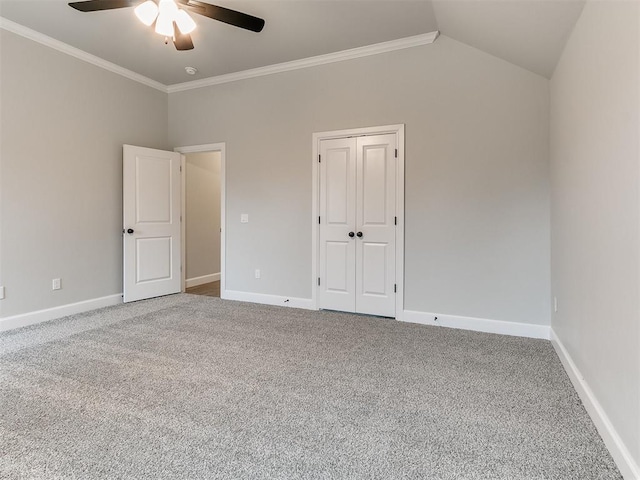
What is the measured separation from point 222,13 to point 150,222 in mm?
3015

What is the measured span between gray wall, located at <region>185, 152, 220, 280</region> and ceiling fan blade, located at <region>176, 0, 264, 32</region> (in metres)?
3.18

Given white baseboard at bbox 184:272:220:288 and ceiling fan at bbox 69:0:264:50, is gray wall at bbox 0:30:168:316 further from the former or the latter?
ceiling fan at bbox 69:0:264:50

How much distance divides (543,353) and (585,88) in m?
1.98

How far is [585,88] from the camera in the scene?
2.12 m

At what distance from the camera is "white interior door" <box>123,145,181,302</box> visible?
4.53 metres

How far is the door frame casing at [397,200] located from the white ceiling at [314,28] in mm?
889

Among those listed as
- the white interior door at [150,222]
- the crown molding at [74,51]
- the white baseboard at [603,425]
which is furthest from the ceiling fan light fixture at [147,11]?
the white baseboard at [603,425]

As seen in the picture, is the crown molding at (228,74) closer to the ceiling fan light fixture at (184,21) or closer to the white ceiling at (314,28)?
the white ceiling at (314,28)

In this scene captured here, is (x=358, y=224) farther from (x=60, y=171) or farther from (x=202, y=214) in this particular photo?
(x=60, y=171)

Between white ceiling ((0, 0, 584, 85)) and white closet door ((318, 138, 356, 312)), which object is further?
white closet door ((318, 138, 356, 312))

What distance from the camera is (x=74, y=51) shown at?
13.0 ft

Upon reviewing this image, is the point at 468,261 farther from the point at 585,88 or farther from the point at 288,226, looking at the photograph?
the point at 288,226

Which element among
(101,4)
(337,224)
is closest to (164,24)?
(101,4)

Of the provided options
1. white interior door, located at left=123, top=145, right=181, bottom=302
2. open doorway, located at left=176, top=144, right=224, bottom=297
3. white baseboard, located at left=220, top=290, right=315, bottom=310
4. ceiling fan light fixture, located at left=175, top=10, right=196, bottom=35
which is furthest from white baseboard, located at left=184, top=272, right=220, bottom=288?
ceiling fan light fixture, located at left=175, top=10, right=196, bottom=35
